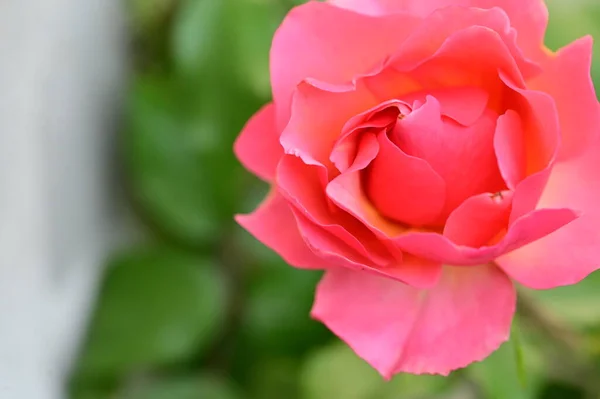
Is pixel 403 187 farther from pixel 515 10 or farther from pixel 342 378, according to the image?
pixel 342 378

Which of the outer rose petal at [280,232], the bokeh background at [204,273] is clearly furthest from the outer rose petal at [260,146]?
the bokeh background at [204,273]

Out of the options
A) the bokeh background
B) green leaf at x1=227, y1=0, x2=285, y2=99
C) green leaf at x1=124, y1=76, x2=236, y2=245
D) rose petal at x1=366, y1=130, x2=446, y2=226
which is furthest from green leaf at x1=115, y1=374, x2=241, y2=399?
rose petal at x1=366, y1=130, x2=446, y2=226

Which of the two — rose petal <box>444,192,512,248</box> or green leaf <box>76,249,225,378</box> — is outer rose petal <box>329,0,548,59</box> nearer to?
rose petal <box>444,192,512,248</box>

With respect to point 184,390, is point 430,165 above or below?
above

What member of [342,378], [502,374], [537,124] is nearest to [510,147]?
[537,124]

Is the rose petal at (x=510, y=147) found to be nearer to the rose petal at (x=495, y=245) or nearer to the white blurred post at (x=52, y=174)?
the rose petal at (x=495, y=245)

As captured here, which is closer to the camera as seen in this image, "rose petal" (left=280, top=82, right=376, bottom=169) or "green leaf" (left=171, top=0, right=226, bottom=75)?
"rose petal" (left=280, top=82, right=376, bottom=169)

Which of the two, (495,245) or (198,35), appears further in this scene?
(198,35)
